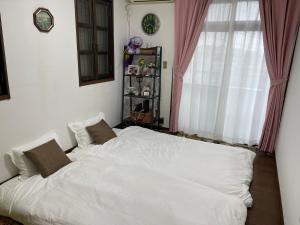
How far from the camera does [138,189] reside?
6.48 feet

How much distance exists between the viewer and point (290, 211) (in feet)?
6.06

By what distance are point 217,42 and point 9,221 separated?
335 cm

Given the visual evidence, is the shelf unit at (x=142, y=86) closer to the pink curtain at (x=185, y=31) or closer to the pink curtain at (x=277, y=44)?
the pink curtain at (x=185, y=31)

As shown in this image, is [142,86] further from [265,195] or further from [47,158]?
[265,195]

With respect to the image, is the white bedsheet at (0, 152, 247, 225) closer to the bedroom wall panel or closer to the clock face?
the bedroom wall panel

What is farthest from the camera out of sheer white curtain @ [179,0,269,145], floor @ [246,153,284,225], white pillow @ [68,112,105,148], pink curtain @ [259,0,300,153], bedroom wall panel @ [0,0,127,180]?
sheer white curtain @ [179,0,269,145]

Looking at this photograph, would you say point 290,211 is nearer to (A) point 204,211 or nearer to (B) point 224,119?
(A) point 204,211

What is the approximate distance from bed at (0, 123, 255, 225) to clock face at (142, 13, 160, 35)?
2091 mm

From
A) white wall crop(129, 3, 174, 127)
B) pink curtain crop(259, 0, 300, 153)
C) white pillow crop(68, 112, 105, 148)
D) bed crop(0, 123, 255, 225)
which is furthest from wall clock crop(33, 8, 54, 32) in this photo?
pink curtain crop(259, 0, 300, 153)

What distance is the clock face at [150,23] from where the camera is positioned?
12.2 feet

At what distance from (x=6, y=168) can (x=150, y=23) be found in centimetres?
296

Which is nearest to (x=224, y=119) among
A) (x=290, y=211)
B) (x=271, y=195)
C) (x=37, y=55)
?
(x=271, y=195)

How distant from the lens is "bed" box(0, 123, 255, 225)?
5.51ft

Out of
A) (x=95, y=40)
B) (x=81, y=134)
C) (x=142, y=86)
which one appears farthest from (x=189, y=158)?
(x=95, y=40)
